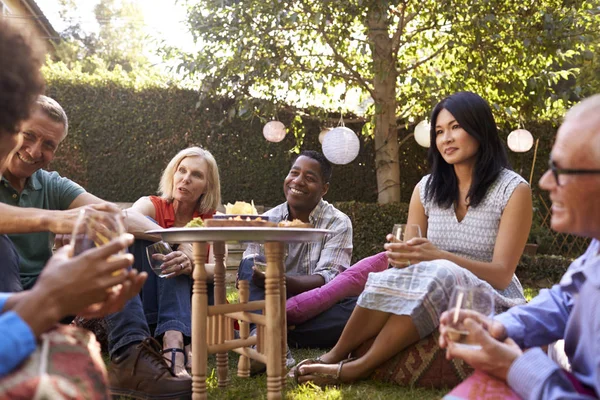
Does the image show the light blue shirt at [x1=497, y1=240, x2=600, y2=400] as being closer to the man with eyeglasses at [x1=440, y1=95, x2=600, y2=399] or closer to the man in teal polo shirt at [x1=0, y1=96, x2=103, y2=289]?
the man with eyeglasses at [x1=440, y1=95, x2=600, y2=399]

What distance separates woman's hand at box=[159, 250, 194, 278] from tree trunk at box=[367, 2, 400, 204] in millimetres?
5822

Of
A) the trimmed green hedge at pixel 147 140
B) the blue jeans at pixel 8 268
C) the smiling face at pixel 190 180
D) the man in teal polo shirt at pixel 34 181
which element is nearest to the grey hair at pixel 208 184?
the smiling face at pixel 190 180

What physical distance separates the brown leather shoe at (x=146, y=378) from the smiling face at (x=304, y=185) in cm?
187

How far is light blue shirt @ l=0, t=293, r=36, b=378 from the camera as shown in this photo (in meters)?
1.28

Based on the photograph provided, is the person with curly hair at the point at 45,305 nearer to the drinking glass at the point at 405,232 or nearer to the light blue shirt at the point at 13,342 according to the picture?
the light blue shirt at the point at 13,342

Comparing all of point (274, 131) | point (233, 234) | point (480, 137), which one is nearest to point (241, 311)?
point (233, 234)

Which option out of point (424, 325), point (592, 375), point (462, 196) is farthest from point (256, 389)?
point (592, 375)

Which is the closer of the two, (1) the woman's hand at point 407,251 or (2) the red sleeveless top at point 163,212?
(1) the woman's hand at point 407,251

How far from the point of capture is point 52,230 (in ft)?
9.46

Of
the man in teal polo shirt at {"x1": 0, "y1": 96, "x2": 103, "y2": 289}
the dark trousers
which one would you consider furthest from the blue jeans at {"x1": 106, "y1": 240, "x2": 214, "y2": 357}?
the dark trousers

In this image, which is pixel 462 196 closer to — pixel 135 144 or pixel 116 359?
pixel 116 359

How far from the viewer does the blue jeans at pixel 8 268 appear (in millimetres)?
2992

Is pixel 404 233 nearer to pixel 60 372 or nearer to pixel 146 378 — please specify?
pixel 146 378

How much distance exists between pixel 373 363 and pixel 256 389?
700 mm
